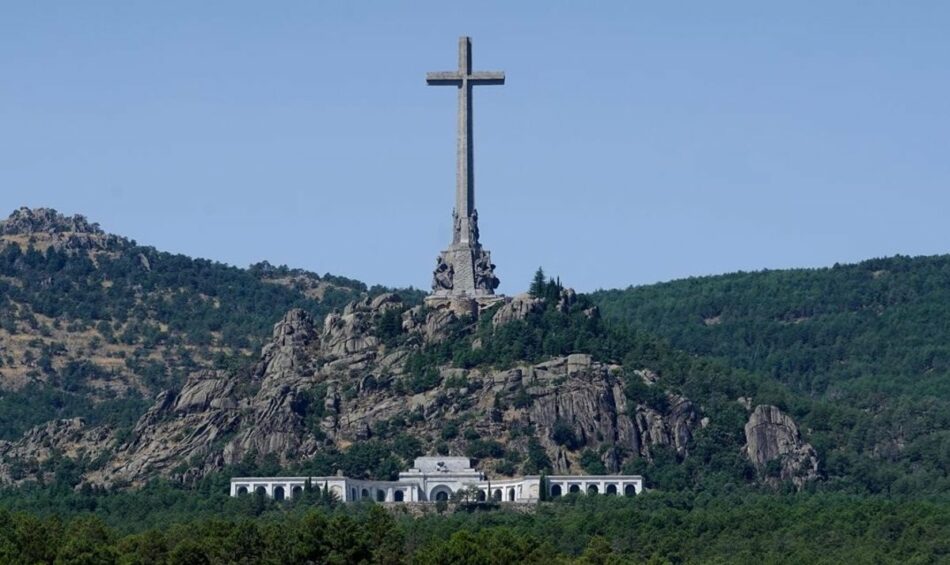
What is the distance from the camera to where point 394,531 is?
631 feet

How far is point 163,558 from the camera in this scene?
185 meters

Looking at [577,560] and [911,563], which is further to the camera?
[911,563]

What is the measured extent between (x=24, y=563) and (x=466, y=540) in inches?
930

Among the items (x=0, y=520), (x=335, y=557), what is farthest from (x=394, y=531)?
(x=0, y=520)

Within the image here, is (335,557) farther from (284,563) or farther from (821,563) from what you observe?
(821,563)

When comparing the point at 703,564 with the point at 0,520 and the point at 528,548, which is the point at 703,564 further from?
the point at 0,520

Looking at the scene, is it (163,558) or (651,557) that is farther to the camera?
(651,557)

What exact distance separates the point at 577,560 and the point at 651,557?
14.0 meters

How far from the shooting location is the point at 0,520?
643 feet

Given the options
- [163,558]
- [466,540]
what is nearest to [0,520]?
[163,558]

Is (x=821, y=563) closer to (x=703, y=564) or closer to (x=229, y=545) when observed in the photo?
(x=703, y=564)

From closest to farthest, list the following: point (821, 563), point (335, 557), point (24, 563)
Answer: point (24, 563) → point (335, 557) → point (821, 563)

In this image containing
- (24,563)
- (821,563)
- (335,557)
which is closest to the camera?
(24,563)

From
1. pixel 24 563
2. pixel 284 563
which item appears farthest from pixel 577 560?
pixel 24 563
